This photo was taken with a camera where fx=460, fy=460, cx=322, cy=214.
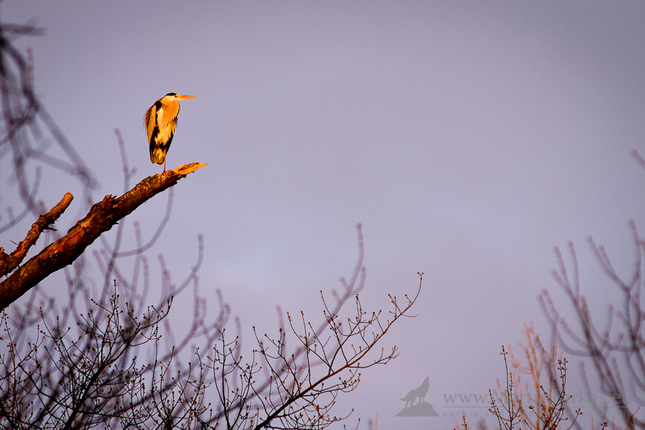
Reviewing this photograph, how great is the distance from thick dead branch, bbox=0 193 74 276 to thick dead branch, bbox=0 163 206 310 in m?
A: 0.12

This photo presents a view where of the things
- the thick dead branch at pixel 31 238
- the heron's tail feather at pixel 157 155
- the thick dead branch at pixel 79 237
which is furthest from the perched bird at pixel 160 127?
the thick dead branch at pixel 31 238

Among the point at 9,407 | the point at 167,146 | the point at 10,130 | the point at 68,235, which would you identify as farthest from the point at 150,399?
the point at 167,146

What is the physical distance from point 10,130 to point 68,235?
2.24m

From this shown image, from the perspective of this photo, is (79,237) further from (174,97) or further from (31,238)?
(174,97)

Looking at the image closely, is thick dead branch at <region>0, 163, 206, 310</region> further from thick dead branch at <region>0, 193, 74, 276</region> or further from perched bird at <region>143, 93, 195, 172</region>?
perched bird at <region>143, 93, 195, 172</region>

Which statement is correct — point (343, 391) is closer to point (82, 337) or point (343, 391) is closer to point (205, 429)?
point (205, 429)

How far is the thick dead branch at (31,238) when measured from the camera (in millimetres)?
3133

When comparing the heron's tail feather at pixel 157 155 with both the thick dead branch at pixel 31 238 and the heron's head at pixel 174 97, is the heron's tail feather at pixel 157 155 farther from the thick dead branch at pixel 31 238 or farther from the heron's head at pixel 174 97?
the thick dead branch at pixel 31 238

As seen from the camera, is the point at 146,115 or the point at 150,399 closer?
the point at 150,399

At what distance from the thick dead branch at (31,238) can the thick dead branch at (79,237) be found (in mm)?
120

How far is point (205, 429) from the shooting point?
3.77 m

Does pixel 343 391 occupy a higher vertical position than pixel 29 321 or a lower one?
lower

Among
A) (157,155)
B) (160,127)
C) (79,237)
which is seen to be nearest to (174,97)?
(160,127)

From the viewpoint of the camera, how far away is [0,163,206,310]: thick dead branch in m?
3.04
